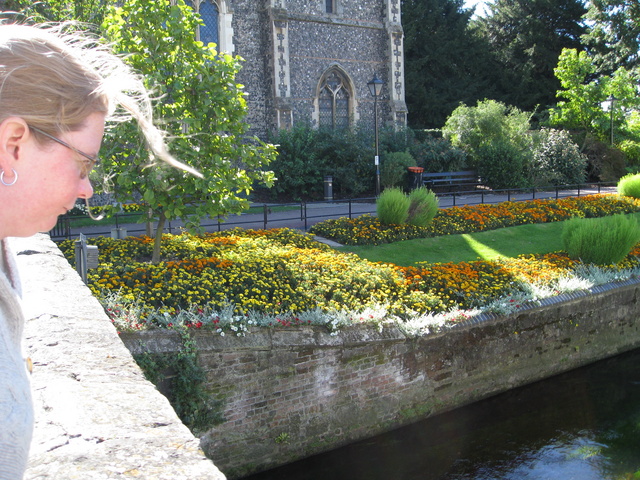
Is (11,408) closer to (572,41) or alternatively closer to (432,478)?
(432,478)

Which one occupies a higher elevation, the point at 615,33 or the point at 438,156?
the point at 615,33

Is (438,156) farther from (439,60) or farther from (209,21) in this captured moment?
(439,60)

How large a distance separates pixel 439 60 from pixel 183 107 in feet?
105

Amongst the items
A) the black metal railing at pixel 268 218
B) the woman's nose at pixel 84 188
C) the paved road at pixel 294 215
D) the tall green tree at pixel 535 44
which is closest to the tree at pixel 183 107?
the black metal railing at pixel 268 218

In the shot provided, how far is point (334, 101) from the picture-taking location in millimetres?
26281

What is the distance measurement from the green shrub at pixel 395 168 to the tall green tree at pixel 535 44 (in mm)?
18659

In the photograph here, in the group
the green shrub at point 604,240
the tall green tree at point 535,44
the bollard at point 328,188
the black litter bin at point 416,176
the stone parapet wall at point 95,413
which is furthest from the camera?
the tall green tree at point 535,44

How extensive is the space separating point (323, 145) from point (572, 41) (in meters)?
25.2

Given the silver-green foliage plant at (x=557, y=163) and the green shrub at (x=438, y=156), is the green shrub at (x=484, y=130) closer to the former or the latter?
the silver-green foliage plant at (x=557, y=163)

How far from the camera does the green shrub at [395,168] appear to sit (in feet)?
73.8

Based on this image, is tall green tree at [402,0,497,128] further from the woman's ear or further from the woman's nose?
the woman's ear

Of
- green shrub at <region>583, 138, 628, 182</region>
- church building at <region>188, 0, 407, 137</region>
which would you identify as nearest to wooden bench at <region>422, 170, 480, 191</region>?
church building at <region>188, 0, 407, 137</region>

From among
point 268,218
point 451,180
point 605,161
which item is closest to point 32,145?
point 268,218

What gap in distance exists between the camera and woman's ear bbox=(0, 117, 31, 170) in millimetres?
957
